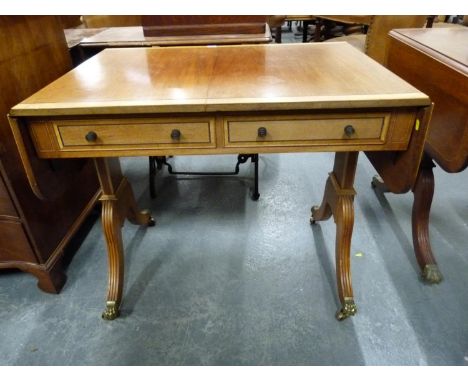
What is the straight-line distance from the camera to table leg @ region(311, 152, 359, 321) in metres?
Answer: 1.18

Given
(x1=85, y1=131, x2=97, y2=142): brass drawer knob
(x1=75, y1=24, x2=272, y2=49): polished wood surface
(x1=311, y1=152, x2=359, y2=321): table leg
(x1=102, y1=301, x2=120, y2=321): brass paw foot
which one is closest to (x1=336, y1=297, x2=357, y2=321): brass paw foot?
(x1=311, y1=152, x2=359, y2=321): table leg

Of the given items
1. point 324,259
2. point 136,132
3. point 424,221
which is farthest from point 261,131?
point 424,221

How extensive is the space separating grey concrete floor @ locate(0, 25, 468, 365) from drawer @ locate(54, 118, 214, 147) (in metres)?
0.70

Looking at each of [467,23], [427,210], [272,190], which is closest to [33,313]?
[272,190]

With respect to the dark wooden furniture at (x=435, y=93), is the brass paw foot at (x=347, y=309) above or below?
below

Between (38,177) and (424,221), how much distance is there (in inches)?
56.6

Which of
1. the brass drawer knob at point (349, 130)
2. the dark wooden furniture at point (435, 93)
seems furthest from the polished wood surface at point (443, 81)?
the brass drawer knob at point (349, 130)

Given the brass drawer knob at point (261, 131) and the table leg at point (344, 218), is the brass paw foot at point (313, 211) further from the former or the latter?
the brass drawer knob at point (261, 131)

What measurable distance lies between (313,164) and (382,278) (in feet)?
3.36

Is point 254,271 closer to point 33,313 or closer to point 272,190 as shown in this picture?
point 272,190

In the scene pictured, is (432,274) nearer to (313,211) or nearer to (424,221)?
(424,221)

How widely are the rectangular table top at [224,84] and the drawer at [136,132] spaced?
0.05 metres

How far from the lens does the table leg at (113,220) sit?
1.19 metres

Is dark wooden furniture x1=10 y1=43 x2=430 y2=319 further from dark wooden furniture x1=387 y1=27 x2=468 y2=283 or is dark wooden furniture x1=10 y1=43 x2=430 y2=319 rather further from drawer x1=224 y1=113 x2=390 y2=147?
dark wooden furniture x1=387 y1=27 x2=468 y2=283
